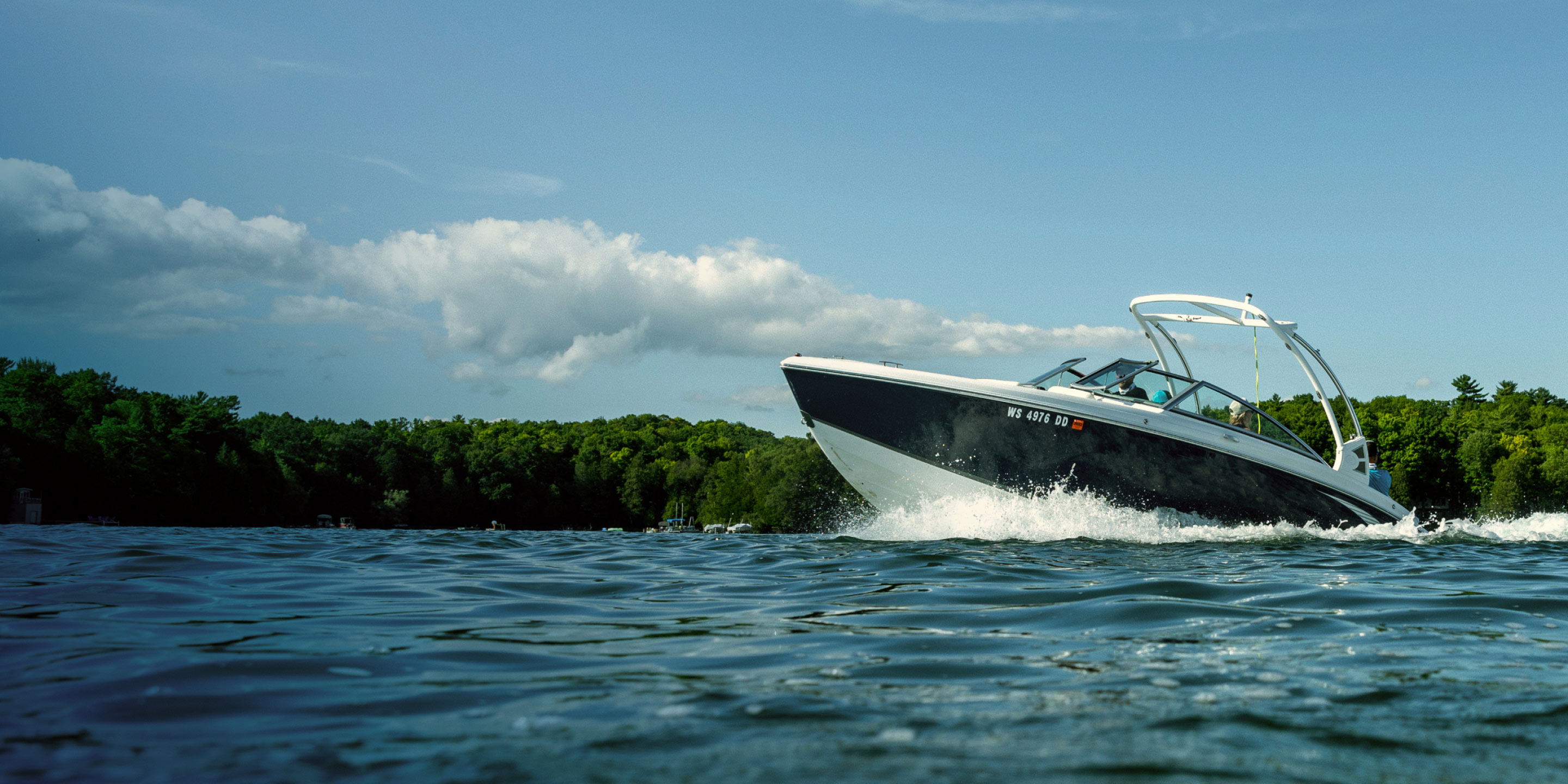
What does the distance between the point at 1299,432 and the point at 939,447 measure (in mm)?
57217

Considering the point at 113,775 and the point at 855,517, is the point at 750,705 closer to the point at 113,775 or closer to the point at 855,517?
the point at 113,775

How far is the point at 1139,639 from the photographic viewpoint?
13.1 ft

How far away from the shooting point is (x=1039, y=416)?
1106 cm

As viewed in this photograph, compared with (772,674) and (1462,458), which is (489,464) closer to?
→ (1462,458)

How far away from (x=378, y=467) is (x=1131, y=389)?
8194cm

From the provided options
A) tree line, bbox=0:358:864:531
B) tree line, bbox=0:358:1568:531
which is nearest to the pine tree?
tree line, bbox=0:358:1568:531

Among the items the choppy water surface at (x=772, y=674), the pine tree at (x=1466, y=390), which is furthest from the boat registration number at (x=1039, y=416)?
the pine tree at (x=1466, y=390)

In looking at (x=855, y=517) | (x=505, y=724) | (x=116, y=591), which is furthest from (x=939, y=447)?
(x=505, y=724)

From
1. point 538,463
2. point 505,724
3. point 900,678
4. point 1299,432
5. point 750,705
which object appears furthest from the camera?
point 538,463

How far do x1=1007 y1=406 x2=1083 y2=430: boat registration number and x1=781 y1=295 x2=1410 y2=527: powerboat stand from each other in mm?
12

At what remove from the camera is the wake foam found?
11164 mm

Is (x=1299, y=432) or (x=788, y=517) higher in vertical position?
(x=1299, y=432)

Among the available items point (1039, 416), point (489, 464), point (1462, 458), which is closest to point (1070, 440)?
point (1039, 416)

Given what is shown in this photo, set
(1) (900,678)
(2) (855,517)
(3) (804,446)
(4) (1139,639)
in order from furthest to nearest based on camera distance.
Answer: (3) (804,446), (2) (855,517), (4) (1139,639), (1) (900,678)
